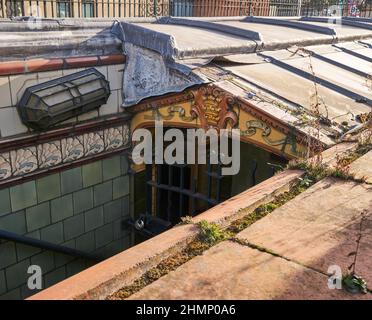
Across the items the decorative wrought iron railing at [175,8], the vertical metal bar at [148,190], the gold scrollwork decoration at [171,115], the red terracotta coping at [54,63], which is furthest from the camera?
the decorative wrought iron railing at [175,8]

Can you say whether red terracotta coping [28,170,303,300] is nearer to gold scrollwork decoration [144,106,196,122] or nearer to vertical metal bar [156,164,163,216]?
gold scrollwork decoration [144,106,196,122]

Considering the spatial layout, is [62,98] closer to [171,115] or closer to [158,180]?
[171,115]

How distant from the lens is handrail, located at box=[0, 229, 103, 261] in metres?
4.54

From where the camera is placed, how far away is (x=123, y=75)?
17.8 feet

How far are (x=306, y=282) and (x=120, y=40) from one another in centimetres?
430

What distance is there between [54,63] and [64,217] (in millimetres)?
1803

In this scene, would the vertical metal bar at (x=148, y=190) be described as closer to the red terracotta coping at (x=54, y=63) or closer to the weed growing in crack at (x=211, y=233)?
the red terracotta coping at (x=54, y=63)

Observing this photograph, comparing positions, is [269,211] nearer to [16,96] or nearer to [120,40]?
[16,96]

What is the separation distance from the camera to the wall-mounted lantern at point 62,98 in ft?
14.4

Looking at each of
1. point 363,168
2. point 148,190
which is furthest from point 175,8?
point 363,168

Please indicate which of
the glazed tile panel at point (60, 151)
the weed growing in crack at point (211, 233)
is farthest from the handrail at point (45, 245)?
the weed growing in crack at point (211, 233)

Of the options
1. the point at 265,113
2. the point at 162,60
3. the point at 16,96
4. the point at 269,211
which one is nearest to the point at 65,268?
the point at 16,96

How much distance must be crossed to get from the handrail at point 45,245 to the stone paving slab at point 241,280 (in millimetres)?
3181

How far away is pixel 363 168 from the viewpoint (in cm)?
313
